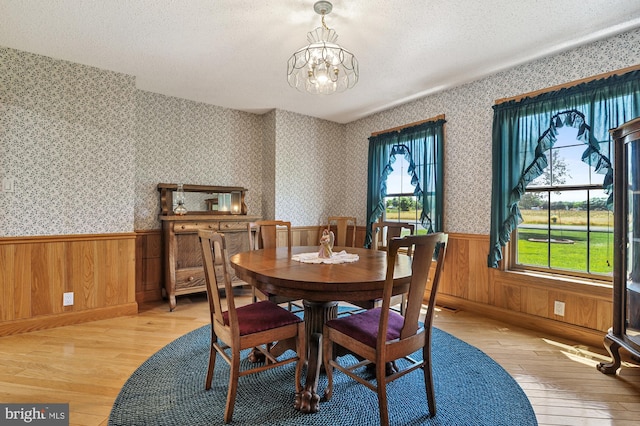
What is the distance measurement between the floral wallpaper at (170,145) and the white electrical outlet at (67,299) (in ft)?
1.93

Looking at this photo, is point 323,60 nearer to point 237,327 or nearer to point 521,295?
point 237,327

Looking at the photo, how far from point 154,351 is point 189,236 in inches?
59.9

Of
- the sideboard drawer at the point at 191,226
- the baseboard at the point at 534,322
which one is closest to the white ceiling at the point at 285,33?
the sideboard drawer at the point at 191,226

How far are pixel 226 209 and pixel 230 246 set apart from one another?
62 centimetres

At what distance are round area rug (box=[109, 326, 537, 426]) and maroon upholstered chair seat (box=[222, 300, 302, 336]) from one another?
46 cm

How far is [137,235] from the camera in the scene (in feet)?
12.4

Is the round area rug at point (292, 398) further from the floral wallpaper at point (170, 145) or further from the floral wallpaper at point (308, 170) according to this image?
the floral wallpaper at point (308, 170)

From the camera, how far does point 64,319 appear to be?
9.87 feet

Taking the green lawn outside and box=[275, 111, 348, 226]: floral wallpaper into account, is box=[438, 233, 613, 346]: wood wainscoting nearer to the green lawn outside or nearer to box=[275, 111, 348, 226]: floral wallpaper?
the green lawn outside

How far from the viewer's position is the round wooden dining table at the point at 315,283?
1577 millimetres

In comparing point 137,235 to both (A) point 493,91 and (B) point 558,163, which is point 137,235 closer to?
(A) point 493,91

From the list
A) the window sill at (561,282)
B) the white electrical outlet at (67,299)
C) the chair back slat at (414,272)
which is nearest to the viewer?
the chair back slat at (414,272)

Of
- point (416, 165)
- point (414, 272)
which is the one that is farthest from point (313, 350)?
point (416, 165)

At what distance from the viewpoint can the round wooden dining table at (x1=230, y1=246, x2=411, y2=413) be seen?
1577 millimetres
